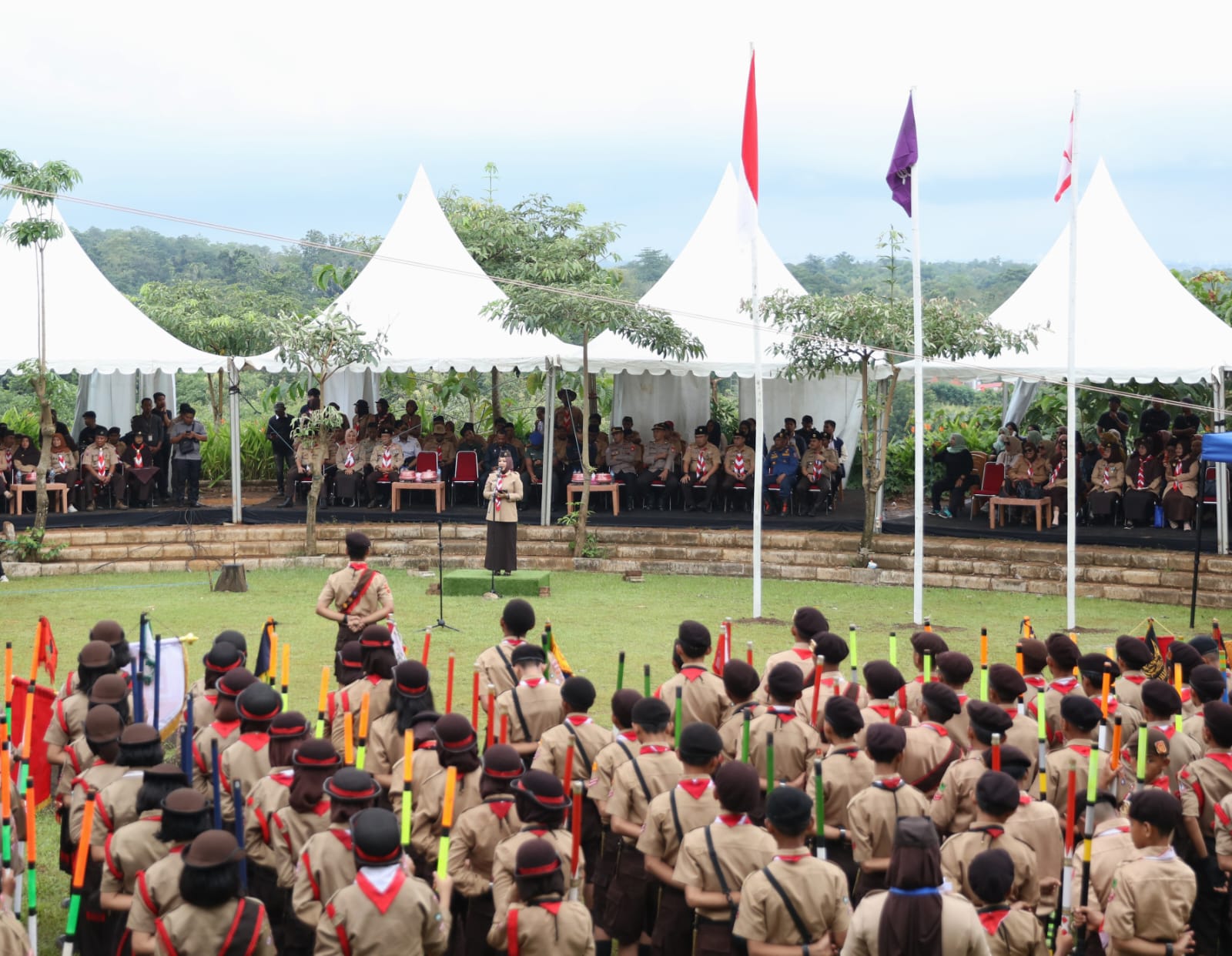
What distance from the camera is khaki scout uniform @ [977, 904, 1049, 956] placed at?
508cm

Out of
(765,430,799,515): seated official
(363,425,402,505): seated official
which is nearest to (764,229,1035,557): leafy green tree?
(765,430,799,515): seated official

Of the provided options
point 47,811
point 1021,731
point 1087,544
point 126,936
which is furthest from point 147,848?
point 1087,544

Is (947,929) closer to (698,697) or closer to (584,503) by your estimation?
(698,697)

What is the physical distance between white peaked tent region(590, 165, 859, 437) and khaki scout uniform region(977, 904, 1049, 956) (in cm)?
1291

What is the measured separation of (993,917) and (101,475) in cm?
1821

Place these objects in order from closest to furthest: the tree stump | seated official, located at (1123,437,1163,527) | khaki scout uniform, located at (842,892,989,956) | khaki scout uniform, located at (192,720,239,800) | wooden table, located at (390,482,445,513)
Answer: khaki scout uniform, located at (842,892,989,956)
khaki scout uniform, located at (192,720,239,800)
the tree stump
seated official, located at (1123,437,1163,527)
wooden table, located at (390,482,445,513)

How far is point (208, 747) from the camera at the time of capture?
673cm

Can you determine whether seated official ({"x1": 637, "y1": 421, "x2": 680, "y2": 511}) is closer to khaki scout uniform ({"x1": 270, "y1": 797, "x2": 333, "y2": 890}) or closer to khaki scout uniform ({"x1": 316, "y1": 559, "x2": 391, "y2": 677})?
khaki scout uniform ({"x1": 316, "y1": 559, "x2": 391, "y2": 677})

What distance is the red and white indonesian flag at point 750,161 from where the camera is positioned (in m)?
14.8

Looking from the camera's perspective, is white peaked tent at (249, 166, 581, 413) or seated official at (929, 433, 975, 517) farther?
seated official at (929, 433, 975, 517)

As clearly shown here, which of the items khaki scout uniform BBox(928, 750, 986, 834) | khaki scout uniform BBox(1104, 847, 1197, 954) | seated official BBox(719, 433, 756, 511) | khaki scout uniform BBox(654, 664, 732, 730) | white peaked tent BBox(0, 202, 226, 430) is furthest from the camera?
seated official BBox(719, 433, 756, 511)

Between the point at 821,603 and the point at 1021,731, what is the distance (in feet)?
31.4

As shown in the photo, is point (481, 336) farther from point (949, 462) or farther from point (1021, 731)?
point (1021, 731)

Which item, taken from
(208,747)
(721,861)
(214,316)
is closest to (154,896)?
(208,747)
